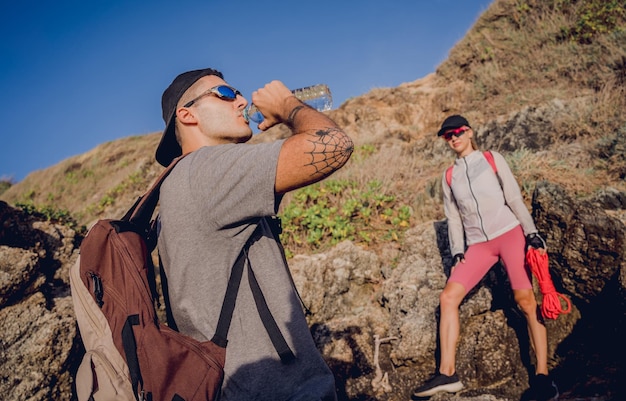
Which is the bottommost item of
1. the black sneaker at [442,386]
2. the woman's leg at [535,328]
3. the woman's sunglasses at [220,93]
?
the black sneaker at [442,386]

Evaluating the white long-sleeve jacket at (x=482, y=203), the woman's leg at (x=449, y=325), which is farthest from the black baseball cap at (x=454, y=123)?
the woman's leg at (x=449, y=325)

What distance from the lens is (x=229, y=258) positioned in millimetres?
1378

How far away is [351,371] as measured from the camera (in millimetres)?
4168

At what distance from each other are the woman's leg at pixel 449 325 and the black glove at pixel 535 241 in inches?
30.4

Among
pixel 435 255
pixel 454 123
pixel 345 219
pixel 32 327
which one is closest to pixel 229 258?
pixel 32 327

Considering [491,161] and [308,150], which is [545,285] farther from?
[308,150]

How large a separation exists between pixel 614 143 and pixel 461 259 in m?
4.05

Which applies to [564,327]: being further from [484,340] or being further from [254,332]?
[254,332]

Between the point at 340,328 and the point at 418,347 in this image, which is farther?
the point at 340,328

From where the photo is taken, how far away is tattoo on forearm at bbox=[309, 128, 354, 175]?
1.31m

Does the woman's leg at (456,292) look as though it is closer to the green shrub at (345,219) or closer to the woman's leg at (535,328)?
the woman's leg at (535,328)

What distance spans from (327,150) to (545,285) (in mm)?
3146

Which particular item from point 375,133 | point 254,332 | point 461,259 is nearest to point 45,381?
point 254,332

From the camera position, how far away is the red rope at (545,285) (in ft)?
11.3
